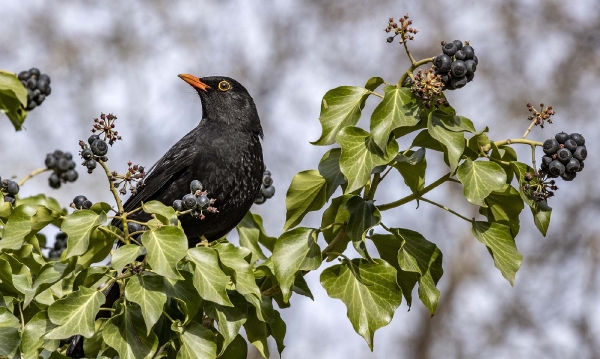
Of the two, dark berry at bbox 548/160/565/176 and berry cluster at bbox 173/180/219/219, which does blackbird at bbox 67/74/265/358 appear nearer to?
berry cluster at bbox 173/180/219/219

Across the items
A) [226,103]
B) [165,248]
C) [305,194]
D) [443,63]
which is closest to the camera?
[165,248]

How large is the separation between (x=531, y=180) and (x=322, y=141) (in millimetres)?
779

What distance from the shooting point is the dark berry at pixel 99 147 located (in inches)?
118

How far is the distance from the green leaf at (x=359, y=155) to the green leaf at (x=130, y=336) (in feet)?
2.78

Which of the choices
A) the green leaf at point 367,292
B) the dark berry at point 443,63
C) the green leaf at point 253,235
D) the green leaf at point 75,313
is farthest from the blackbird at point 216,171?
the dark berry at point 443,63

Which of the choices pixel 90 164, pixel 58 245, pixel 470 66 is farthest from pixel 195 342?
pixel 58 245

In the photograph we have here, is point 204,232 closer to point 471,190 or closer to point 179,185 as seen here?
point 179,185

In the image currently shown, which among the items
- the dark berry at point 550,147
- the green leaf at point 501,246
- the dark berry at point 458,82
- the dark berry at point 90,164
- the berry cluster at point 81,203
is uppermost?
the dark berry at point 550,147

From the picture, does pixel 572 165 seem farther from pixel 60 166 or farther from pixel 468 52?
pixel 60 166

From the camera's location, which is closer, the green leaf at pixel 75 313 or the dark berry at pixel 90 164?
the green leaf at pixel 75 313

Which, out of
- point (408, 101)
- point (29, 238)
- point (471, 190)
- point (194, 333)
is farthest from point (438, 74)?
point (29, 238)

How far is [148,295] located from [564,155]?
1586 mm

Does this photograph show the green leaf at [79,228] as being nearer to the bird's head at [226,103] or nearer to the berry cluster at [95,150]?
the berry cluster at [95,150]

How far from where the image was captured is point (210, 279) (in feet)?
9.32
